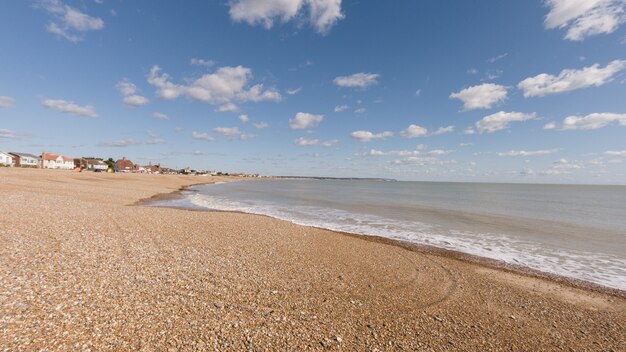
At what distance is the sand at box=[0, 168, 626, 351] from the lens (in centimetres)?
493

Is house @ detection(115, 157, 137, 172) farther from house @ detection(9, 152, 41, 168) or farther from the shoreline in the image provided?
the shoreline

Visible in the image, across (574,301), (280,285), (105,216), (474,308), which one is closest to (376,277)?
(474,308)

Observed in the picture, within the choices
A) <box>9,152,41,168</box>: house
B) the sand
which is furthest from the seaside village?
the sand

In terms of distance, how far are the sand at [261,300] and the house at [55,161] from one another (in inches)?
4314

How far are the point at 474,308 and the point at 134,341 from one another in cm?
803

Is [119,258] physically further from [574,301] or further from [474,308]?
[574,301]

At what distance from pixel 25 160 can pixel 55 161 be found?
9042mm

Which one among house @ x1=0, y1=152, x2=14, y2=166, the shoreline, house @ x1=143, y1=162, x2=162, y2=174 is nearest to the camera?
the shoreline

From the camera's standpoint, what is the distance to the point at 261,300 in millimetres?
6570

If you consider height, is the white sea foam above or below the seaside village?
below

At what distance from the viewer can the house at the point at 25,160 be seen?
80.4 m

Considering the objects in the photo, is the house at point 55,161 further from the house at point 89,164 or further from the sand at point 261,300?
the sand at point 261,300

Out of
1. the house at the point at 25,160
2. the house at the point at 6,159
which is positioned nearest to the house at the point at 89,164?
the house at the point at 25,160

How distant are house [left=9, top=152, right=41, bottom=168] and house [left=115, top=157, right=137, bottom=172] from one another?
116 ft
